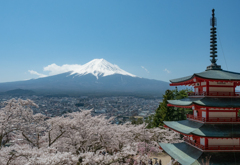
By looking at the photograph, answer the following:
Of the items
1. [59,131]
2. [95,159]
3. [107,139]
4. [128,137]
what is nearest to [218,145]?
[95,159]

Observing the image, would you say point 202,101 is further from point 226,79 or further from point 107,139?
point 107,139

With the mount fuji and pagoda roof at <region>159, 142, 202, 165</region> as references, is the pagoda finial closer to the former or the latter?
pagoda roof at <region>159, 142, 202, 165</region>

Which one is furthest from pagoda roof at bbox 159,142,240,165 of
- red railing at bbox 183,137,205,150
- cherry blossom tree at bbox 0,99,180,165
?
cherry blossom tree at bbox 0,99,180,165

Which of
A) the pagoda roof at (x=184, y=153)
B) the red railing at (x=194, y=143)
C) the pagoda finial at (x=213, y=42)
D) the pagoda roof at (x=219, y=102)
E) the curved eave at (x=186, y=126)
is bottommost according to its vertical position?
the pagoda roof at (x=184, y=153)

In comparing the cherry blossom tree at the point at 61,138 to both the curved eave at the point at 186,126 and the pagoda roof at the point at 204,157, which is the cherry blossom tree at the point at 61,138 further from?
the curved eave at the point at 186,126

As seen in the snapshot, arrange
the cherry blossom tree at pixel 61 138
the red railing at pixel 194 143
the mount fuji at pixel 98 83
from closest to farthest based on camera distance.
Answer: the cherry blossom tree at pixel 61 138 → the red railing at pixel 194 143 → the mount fuji at pixel 98 83

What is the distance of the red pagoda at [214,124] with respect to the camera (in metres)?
8.50

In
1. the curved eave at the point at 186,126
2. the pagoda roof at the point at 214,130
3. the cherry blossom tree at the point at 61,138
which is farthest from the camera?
the curved eave at the point at 186,126

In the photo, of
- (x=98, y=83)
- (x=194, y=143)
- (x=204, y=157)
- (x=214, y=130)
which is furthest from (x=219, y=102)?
(x=98, y=83)

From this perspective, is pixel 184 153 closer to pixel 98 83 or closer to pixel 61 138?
pixel 61 138

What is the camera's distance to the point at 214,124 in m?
9.05

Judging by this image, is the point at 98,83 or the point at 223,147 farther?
the point at 98,83

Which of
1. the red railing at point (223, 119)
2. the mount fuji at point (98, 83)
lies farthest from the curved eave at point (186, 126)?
the mount fuji at point (98, 83)

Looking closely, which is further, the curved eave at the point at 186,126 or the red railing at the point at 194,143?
the curved eave at the point at 186,126
